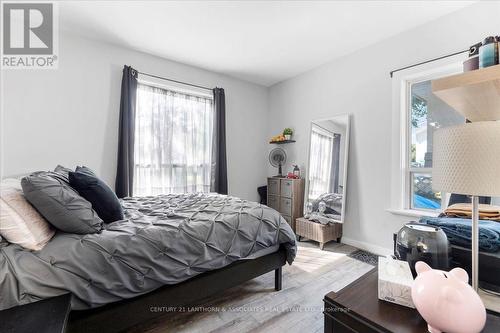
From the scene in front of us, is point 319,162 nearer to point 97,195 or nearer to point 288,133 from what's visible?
point 288,133

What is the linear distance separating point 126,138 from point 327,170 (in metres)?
2.85

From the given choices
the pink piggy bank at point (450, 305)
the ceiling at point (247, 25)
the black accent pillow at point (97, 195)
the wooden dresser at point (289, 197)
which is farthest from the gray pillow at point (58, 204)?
the wooden dresser at point (289, 197)

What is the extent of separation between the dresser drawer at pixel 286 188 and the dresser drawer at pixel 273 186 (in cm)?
10

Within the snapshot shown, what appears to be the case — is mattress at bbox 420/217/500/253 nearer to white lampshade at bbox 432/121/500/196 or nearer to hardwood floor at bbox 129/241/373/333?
white lampshade at bbox 432/121/500/196

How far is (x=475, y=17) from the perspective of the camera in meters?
2.11

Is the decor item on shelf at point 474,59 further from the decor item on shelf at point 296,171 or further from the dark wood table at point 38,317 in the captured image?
the decor item on shelf at point 296,171

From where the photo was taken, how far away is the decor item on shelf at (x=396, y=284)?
31.1 inches

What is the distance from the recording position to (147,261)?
1327mm

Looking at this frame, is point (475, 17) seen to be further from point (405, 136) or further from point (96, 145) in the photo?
point (96, 145)

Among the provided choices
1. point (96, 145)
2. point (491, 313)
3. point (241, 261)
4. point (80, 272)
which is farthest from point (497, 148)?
point (96, 145)

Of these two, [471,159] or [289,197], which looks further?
[289,197]

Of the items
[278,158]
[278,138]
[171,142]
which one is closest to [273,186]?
[278,158]

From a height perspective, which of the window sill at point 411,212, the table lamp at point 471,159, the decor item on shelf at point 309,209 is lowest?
the decor item on shelf at point 309,209

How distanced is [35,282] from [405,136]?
3431mm
